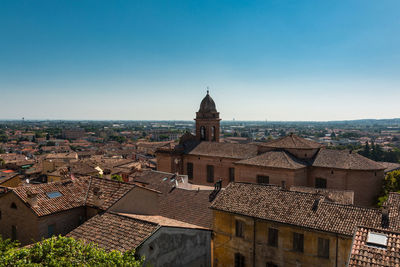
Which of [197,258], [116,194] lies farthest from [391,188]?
[116,194]

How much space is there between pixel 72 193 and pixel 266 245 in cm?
1315

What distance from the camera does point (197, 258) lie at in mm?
16703

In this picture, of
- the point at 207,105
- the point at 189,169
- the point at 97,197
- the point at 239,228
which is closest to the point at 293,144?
the point at 189,169

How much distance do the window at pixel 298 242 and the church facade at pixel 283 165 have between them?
13.5 m

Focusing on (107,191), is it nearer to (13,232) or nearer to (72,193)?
(72,193)

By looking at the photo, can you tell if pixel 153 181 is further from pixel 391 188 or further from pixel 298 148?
pixel 391 188

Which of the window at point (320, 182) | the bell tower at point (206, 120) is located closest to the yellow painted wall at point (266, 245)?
the window at point (320, 182)

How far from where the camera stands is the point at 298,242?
56.9 feet

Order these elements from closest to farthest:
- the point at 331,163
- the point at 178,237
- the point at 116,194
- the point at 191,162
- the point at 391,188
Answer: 1. the point at 178,237
2. the point at 116,194
3. the point at 391,188
4. the point at 331,163
5. the point at 191,162

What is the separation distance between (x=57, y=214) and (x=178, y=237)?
25.4 ft

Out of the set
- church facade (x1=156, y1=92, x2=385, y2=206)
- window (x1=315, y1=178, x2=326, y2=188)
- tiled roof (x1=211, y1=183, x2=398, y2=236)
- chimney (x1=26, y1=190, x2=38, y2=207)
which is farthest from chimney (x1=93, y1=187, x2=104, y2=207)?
window (x1=315, y1=178, x2=326, y2=188)

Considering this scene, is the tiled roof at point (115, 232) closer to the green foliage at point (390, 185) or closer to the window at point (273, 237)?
the window at point (273, 237)

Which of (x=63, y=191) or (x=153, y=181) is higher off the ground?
(x=63, y=191)

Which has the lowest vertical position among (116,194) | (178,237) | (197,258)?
(197,258)
